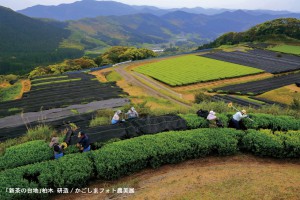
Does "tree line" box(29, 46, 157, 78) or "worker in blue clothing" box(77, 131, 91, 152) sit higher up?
"worker in blue clothing" box(77, 131, 91, 152)

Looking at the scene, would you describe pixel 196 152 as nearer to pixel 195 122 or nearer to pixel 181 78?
pixel 195 122

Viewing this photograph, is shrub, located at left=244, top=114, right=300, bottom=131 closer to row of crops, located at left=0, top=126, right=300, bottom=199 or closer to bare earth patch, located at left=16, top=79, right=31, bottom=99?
row of crops, located at left=0, top=126, right=300, bottom=199

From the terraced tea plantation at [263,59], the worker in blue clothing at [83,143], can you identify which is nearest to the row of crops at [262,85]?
the terraced tea plantation at [263,59]

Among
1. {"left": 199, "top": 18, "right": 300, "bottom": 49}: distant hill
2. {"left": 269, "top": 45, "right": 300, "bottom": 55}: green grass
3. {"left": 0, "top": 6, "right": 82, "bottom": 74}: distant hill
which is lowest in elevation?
{"left": 0, "top": 6, "right": 82, "bottom": 74}: distant hill

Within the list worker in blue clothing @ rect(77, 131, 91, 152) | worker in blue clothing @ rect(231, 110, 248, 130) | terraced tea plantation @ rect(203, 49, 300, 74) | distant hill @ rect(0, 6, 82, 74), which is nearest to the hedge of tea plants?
worker in blue clothing @ rect(231, 110, 248, 130)

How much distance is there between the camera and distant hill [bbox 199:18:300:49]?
8467 centimetres

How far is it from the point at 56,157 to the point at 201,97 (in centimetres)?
2609

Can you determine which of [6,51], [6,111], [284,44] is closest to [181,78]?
[6,111]

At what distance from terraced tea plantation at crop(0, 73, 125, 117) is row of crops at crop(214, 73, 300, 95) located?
690 inches

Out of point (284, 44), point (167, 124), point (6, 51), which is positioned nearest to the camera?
point (167, 124)

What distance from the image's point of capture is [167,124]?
1343cm

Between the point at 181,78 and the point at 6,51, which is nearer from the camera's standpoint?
the point at 181,78

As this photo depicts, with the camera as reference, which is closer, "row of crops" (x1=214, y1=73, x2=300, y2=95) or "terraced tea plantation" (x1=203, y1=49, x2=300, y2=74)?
"row of crops" (x1=214, y1=73, x2=300, y2=95)

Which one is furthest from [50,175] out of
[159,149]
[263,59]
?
[263,59]
